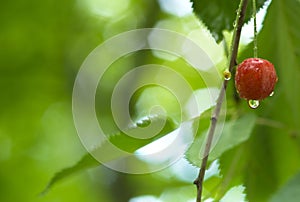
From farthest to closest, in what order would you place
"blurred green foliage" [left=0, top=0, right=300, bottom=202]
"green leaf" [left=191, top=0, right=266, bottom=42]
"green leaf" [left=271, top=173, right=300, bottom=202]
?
1. "blurred green foliage" [left=0, top=0, right=300, bottom=202]
2. "green leaf" [left=191, top=0, right=266, bottom=42]
3. "green leaf" [left=271, top=173, right=300, bottom=202]

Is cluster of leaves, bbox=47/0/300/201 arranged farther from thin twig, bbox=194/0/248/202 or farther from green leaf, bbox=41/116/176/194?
thin twig, bbox=194/0/248/202

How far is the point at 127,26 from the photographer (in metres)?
3.04

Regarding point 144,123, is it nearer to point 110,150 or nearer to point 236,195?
point 110,150

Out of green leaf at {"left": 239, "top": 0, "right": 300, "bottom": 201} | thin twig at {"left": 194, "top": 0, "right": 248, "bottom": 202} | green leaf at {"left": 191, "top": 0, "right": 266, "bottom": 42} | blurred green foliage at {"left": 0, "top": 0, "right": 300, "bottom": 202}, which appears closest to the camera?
thin twig at {"left": 194, "top": 0, "right": 248, "bottom": 202}

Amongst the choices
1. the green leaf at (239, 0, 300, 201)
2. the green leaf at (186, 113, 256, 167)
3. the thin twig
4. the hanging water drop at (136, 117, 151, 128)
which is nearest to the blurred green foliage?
the green leaf at (239, 0, 300, 201)

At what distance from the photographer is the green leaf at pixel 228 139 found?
1.15 meters

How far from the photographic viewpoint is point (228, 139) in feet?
4.05

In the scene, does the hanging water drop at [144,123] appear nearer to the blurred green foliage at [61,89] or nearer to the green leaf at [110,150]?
the green leaf at [110,150]

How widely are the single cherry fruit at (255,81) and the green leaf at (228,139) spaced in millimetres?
154

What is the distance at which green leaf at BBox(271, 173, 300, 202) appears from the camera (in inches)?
42.5

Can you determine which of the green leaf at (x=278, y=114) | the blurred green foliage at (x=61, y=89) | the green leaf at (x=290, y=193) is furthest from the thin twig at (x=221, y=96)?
the blurred green foliage at (x=61, y=89)

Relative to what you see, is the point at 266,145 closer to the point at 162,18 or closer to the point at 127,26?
the point at 162,18

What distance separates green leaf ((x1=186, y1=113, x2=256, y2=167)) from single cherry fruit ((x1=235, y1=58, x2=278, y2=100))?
154 mm

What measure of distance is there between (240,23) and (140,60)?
175cm
